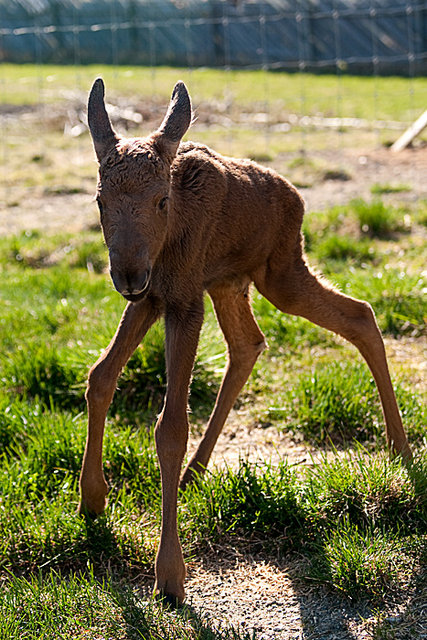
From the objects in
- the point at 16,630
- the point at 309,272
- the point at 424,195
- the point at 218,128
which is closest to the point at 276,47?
the point at 218,128

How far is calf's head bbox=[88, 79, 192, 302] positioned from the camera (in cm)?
329

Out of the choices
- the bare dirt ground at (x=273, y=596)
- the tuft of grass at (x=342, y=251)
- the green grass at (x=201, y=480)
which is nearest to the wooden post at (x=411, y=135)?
the tuft of grass at (x=342, y=251)

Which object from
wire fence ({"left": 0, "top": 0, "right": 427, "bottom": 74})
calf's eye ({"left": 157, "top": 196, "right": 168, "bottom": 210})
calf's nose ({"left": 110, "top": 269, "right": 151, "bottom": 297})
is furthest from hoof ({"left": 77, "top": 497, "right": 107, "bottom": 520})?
wire fence ({"left": 0, "top": 0, "right": 427, "bottom": 74})

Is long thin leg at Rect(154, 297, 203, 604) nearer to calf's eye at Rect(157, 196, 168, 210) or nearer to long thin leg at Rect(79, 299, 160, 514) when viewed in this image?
long thin leg at Rect(79, 299, 160, 514)

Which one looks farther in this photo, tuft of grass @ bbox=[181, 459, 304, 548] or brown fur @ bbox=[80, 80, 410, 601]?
tuft of grass @ bbox=[181, 459, 304, 548]

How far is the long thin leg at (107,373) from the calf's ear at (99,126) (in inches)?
29.2

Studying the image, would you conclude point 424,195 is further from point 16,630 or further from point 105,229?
point 16,630

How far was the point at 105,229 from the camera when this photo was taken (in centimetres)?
346

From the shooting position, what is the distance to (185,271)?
3.78 meters

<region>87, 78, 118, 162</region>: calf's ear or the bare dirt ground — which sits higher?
<region>87, 78, 118, 162</region>: calf's ear

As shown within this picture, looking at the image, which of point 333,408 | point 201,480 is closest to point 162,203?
point 201,480

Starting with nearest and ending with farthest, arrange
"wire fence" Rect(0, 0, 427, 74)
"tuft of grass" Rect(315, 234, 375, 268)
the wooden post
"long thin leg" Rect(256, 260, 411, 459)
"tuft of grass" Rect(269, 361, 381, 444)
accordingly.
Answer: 1. "long thin leg" Rect(256, 260, 411, 459)
2. "tuft of grass" Rect(269, 361, 381, 444)
3. "tuft of grass" Rect(315, 234, 375, 268)
4. the wooden post
5. "wire fence" Rect(0, 0, 427, 74)

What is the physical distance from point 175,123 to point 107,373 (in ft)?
3.88

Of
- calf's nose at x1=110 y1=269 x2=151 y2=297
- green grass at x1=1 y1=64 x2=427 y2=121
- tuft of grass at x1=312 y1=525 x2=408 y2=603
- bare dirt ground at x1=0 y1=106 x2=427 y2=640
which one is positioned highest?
calf's nose at x1=110 y1=269 x2=151 y2=297
